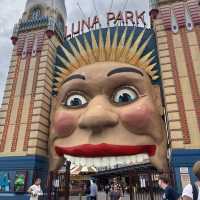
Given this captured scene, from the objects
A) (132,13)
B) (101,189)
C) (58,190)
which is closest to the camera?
(58,190)

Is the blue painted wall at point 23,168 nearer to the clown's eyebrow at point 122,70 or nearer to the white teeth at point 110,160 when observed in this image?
the white teeth at point 110,160

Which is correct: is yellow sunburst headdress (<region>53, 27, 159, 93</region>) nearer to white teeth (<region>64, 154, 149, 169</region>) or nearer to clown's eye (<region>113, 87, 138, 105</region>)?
clown's eye (<region>113, 87, 138, 105</region>)

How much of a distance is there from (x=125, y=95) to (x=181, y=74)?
3.01 metres

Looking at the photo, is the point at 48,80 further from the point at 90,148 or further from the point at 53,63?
the point at 90,148

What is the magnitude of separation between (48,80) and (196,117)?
6.82 metres

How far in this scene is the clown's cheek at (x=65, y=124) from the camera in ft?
27.1

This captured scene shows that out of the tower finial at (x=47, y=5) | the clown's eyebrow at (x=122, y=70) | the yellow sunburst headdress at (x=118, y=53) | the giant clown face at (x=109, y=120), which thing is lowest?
the giant clown face at (x=109, y=120)

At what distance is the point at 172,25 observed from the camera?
10.7 m

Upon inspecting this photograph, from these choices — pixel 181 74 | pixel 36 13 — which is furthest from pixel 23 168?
pixel 36 13

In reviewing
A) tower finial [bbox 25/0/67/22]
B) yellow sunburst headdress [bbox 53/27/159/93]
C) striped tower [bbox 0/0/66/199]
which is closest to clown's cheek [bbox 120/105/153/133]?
yellow sunburst headdress [bbox 53/27/159/93]

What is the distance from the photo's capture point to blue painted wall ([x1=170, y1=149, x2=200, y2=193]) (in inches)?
331

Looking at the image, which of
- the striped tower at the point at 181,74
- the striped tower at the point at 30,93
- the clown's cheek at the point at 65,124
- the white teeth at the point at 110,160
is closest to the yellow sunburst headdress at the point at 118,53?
the striped tower at the point at 181,74

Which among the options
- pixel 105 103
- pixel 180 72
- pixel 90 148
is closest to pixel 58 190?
pixel 90 148

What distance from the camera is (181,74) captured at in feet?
32.2
